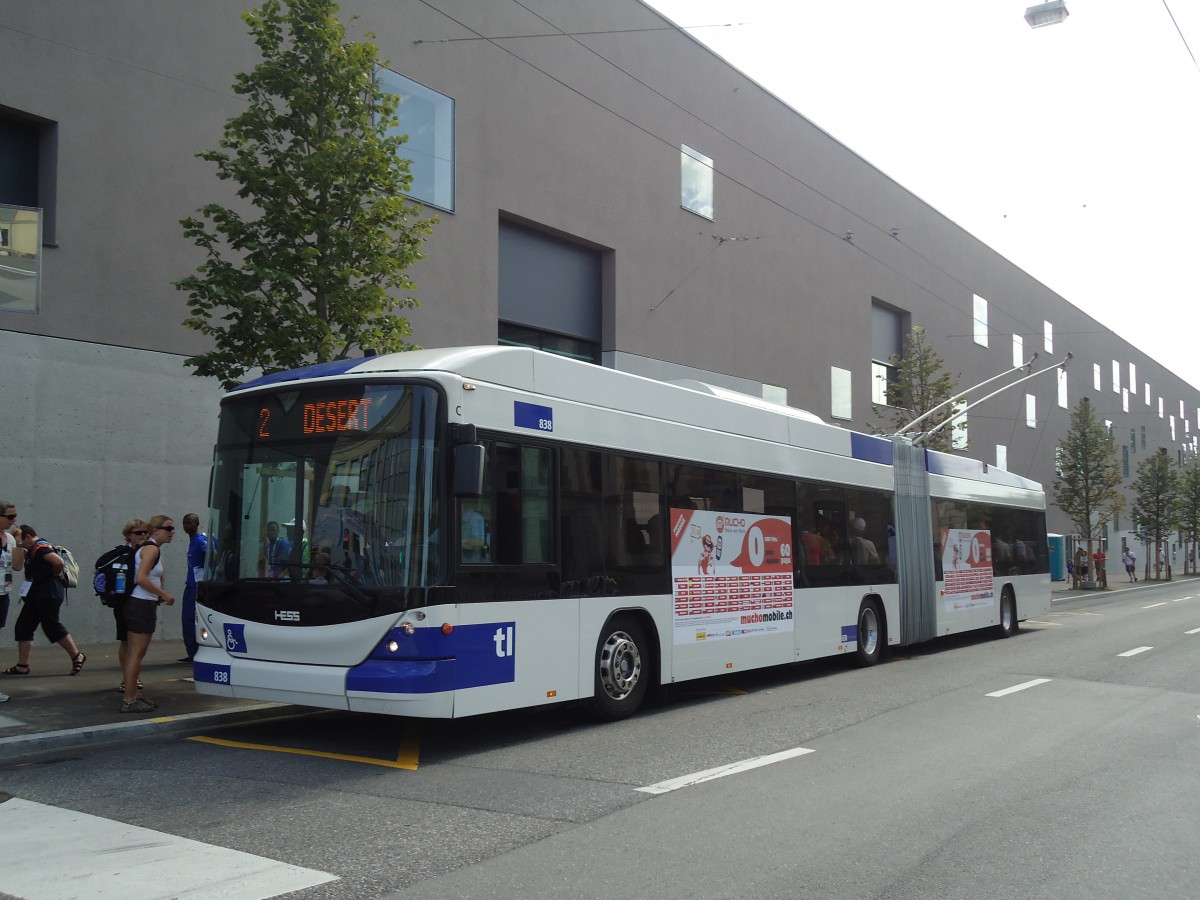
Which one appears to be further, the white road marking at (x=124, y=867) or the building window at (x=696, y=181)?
the building window at (x=696, y=181)

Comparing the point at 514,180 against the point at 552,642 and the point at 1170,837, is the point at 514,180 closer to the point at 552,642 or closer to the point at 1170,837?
the point at 552,642

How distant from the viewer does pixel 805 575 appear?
1286cm

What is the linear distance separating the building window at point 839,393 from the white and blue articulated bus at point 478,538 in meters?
22.9

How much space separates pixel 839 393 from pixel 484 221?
17310 millimetres

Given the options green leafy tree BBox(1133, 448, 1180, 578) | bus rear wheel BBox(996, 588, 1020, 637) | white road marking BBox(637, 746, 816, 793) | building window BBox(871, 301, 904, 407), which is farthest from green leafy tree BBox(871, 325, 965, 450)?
green leafy tree BBox(1133, 448, 1180, 578)

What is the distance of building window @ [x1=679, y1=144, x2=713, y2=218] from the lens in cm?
2719

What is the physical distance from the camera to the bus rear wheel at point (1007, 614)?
64.0 ft

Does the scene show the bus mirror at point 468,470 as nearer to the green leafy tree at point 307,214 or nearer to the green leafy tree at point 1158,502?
the green leafy tree at point 307,214

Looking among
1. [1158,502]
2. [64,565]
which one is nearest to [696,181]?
[64,565]

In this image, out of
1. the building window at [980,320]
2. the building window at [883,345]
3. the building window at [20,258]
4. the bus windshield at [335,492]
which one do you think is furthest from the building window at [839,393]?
the bus windshield at [335,492]

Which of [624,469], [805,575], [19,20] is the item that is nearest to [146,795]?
[624,469]

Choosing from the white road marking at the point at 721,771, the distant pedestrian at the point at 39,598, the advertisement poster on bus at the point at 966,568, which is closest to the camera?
the white road marking at the point at 721,771

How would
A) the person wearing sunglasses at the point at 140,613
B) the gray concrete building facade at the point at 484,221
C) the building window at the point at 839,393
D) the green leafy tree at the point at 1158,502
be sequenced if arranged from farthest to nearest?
the green leafy tree at the point at 1158,502, the building window at the point at 839,393, the gray concrete building facade at the point at 484,221, the person wearing sunglasses at the point at 140,613

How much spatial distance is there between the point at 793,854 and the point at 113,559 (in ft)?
23.9
